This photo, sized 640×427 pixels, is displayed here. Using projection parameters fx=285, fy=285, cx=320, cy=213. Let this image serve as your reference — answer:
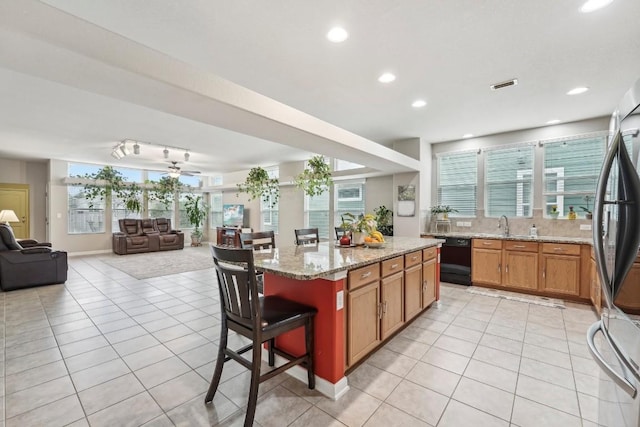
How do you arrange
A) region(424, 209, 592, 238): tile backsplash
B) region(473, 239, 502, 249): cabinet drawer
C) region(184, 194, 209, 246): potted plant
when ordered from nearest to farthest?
region(424, 209, 592, 238): tile backsplash
region(473, 239, 502, 249): cabinet drawer
region(184, 194, 209, 246): potted plant

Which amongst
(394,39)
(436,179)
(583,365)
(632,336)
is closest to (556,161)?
(436,179)

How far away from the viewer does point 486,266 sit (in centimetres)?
485

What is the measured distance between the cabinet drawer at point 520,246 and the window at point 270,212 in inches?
241

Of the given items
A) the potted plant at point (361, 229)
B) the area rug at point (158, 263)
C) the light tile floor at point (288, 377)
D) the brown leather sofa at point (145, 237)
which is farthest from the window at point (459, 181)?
the brown leather sofa at point (145, 237)

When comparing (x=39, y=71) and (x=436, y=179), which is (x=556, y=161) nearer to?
(x=436, y=179)

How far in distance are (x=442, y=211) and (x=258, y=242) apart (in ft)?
13.0

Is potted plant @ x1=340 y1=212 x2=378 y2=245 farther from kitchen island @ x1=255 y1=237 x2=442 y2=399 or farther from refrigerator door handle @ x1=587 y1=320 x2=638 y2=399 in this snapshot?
refrigerator door handle @ x1=587 y1=320 x2=638 y2=399

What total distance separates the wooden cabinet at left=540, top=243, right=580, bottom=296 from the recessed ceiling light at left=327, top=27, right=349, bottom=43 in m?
4.27

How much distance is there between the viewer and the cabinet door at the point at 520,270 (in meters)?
4.46

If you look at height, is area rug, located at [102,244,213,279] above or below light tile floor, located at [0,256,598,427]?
above

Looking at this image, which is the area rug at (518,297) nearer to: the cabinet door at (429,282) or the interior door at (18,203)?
the cabinet door at (429,282)

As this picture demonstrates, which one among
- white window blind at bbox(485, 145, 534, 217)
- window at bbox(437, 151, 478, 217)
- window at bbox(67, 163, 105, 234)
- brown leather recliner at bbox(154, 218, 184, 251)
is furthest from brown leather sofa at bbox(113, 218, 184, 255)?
white window blind at bbox(485, 145, 534, 217)

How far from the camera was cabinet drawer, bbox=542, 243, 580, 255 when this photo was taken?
4145 millimetres

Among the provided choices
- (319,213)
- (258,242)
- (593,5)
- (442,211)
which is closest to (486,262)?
(442,211)
